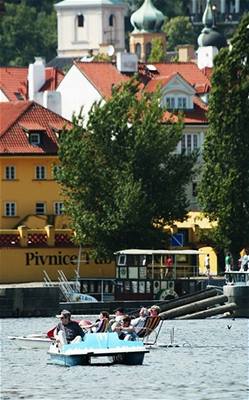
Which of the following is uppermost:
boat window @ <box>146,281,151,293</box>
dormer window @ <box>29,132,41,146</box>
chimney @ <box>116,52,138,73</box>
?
chimney @ <box>116,52,138,73</box>

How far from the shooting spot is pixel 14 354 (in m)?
97.6

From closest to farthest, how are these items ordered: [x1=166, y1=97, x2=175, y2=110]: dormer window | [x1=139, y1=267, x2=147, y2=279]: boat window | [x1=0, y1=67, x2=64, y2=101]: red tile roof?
[x1=139, y1=267, x2=147, y2=279]: boat window, [x1=166, y1=97, x2=175, y2=110]: dormer window, [x1=0, y1=67, x2=64, y2=101]: red tile roof

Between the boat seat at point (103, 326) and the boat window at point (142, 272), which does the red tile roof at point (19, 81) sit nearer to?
the boat window at point (142, 272)

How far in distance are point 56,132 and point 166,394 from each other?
60858mm

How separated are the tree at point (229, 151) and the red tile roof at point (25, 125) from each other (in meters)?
11.4

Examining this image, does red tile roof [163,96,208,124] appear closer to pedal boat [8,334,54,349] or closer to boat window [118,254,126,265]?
boat window [118,254,126,265]

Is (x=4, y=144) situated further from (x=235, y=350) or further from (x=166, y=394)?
(x=166, y=394)

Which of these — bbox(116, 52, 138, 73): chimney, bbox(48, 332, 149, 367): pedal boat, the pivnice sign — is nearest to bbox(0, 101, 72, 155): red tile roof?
the pivnice sign

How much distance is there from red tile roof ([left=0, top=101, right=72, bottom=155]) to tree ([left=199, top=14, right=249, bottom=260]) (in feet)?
37.3

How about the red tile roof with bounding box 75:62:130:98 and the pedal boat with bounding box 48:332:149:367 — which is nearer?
the pedal boat with bounding box 48:332:149:367

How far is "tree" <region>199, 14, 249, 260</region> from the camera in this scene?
12938 cm

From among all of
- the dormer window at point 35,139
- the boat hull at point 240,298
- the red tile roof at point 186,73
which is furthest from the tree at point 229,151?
the red tile roof at point 186,73

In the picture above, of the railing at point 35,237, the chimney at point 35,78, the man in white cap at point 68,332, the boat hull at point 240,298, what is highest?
the chimney at point 35,78

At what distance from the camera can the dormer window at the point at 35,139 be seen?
462 feet
